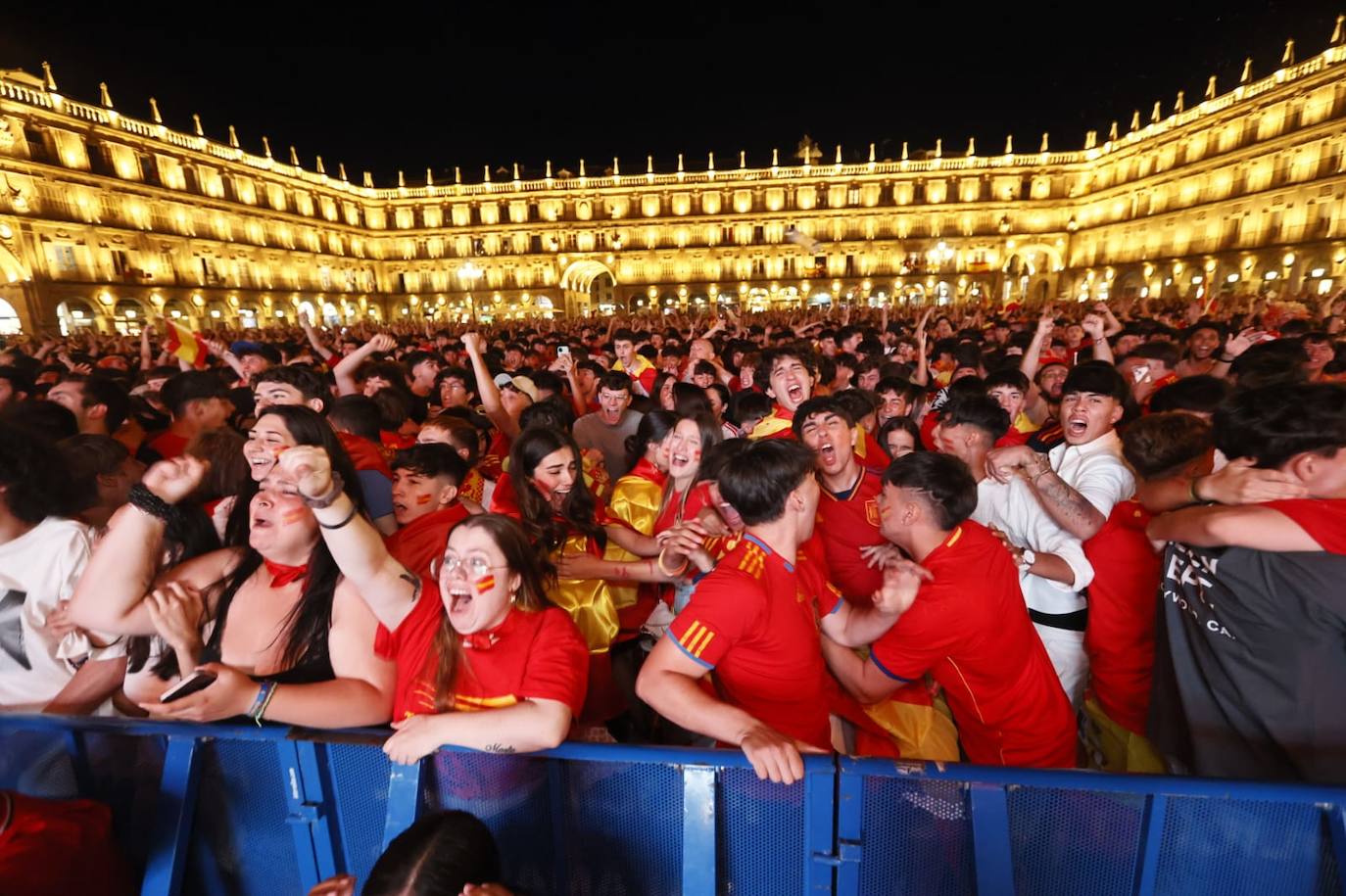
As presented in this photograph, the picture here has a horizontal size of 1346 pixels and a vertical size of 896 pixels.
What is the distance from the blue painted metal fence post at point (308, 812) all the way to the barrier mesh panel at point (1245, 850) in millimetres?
2616

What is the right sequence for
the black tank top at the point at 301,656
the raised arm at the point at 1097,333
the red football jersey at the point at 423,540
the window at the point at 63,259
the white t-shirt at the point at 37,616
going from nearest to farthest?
1. the black tank top at the point at 301,656
2. the white t-shirt at the point at 37,616
3. the red football jersey at the point at 423,540
4. the raised arm at the point at 1097,333
5. the window at the point at 63,259

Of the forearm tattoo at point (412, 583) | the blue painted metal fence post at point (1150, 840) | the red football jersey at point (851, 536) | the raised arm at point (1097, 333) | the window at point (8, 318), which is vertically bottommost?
the blue painted metal fence post at point (1150, 840)

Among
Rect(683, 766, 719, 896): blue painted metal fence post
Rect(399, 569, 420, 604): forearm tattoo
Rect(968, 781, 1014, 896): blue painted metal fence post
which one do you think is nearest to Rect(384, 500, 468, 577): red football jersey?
Rect(399, 569, 420, 604): forearm tattoo

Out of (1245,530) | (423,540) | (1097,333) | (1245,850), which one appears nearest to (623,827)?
(423,540)

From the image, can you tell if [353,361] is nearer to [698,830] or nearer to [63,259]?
[698,830]

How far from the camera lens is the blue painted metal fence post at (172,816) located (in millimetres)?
1890

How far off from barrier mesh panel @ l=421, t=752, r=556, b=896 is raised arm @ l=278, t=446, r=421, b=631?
550mm

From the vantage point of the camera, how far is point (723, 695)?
235cm

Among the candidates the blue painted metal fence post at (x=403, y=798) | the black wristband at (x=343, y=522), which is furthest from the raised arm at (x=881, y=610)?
the black wristband at (x=343, y=522)

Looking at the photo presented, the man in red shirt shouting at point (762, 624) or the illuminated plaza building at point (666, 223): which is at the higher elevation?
the illuminated plaza building at point (666, 223)

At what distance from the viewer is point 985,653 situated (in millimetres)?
2201

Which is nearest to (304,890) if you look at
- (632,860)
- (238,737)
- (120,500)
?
(238,737)

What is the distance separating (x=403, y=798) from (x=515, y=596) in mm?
679

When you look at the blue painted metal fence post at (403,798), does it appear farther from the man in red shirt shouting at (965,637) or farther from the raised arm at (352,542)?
the man in red shirt shouting at (965,637)
